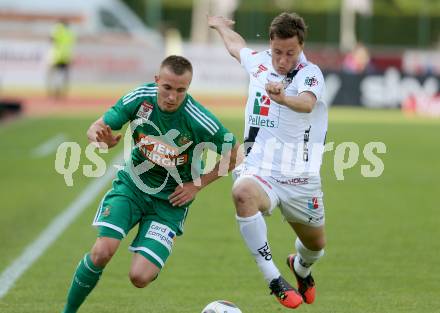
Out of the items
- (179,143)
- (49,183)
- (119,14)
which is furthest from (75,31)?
(179,143)

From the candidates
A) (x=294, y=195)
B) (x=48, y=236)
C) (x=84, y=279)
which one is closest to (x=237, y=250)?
(x=48, y=236)

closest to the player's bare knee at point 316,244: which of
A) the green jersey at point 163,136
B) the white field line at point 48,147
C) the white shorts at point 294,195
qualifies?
the white shorts at point 294,195

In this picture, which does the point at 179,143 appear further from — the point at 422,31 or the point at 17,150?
the point at 422,31

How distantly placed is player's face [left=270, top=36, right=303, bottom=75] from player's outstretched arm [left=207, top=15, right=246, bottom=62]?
2.58 feet

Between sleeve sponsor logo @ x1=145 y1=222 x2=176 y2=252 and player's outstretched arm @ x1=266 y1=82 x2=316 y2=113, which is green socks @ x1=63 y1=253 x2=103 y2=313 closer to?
sleeve sponsor logo @ x1=145 y1=222 x2=176 y2=252

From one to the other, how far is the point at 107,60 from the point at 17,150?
757 inches

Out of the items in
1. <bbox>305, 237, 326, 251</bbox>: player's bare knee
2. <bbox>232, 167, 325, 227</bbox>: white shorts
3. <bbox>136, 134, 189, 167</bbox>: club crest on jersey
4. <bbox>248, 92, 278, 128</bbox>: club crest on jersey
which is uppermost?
<bbox>248, 92, 278, 128</bbox>: club crest on jersey

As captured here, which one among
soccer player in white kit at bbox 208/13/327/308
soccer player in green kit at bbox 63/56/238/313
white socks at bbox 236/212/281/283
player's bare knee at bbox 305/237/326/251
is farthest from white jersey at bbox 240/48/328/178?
player's bare knee at bbox 305/237/326/251

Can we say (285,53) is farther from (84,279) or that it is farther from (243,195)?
(84,279)

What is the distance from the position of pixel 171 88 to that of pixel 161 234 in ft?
3.64

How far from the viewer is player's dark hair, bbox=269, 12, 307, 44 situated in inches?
296

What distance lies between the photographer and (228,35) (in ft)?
29.0

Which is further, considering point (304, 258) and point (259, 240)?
point (304, 258)

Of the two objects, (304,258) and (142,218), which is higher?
(142,218)
